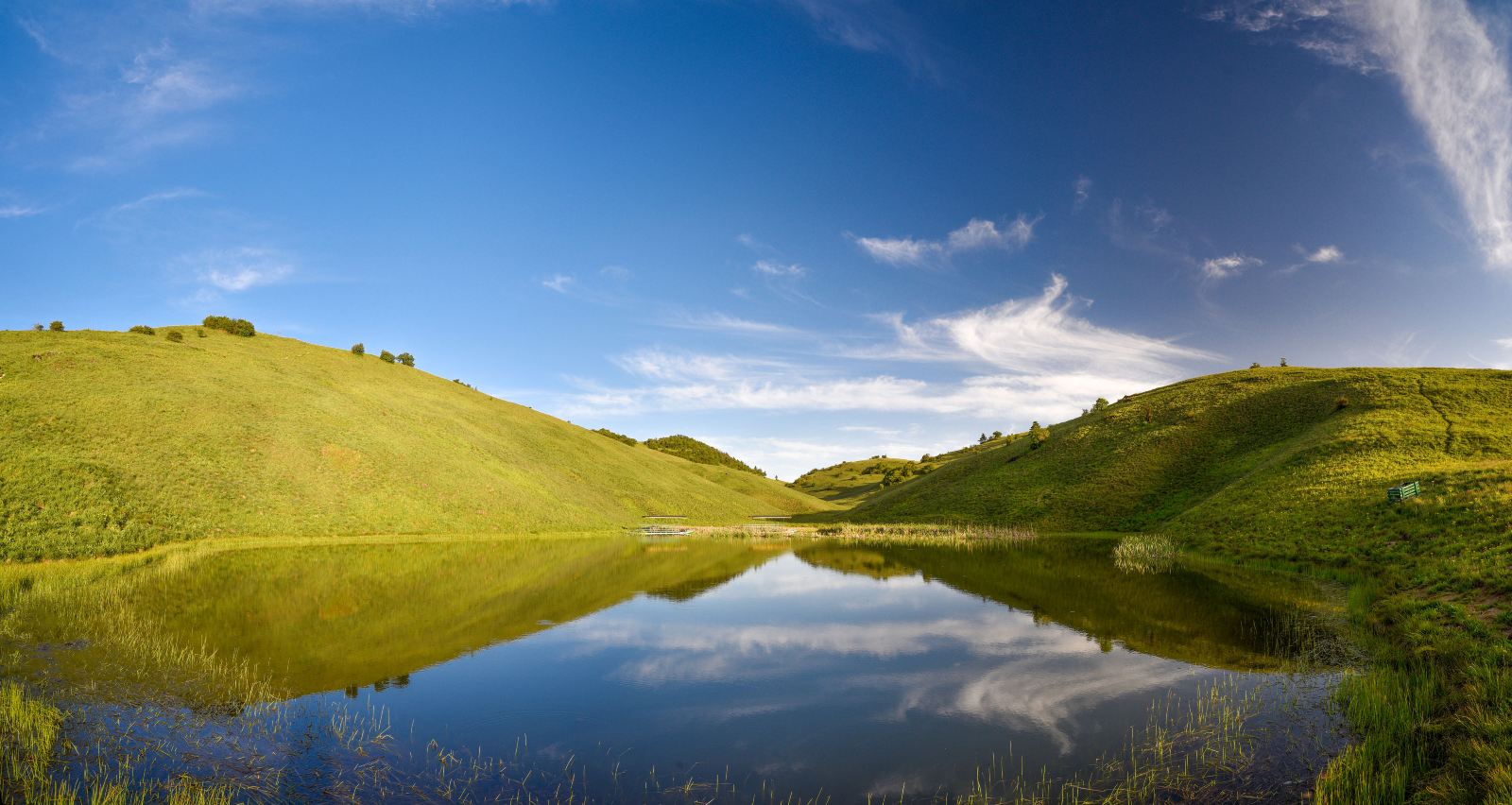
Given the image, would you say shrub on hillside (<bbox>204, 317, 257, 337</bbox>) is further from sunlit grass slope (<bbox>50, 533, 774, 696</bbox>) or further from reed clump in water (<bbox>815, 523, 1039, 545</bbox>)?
reed clump in water (<bbox>815, 523, 1039, 545</bbox>)

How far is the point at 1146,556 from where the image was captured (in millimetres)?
52656

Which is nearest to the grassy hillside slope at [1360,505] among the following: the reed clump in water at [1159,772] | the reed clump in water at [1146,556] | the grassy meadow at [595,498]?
the grassy meadow at [595,498]

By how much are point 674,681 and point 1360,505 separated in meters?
52.5

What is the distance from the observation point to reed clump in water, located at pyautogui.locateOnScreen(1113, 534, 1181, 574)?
4700 centimetres

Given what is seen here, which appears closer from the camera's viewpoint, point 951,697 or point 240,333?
point 951,697

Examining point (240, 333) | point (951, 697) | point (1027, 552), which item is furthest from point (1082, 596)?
point (240, 333)

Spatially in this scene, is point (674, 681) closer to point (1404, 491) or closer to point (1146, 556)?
point (1146, 556)

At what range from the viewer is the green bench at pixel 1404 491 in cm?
4034

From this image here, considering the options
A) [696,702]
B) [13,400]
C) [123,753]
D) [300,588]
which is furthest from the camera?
[13,400]

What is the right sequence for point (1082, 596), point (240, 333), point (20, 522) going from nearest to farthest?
point (1082, 596) < point (20, 522) < point (240, 333)

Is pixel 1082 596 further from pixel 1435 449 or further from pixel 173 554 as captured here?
pixel 173 554

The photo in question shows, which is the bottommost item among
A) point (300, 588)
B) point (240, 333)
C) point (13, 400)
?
point (300, 588)

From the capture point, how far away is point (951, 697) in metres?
18.3

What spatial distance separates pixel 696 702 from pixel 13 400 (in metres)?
75.4
